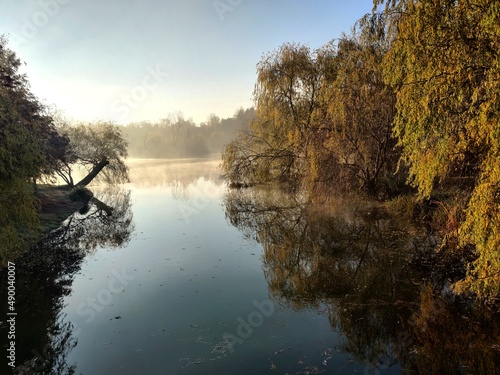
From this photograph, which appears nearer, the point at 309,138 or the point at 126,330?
the point at 126,330

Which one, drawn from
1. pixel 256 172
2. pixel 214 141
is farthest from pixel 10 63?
pixel 214 141

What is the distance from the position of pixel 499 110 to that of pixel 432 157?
191cm

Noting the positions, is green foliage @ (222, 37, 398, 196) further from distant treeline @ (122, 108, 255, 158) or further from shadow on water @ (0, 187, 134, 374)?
distant treeline @ (122, 108, 255, 158)

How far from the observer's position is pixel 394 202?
1582 centimetres

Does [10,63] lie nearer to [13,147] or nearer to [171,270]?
[13,147]

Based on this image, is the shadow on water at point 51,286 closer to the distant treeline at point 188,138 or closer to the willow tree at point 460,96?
the willow tree at point 460,96

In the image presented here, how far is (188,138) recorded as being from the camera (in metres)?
80.0

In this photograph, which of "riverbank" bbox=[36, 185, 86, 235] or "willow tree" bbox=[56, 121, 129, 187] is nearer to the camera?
"riverbank" bbox=[36, 185, 86, 235]
